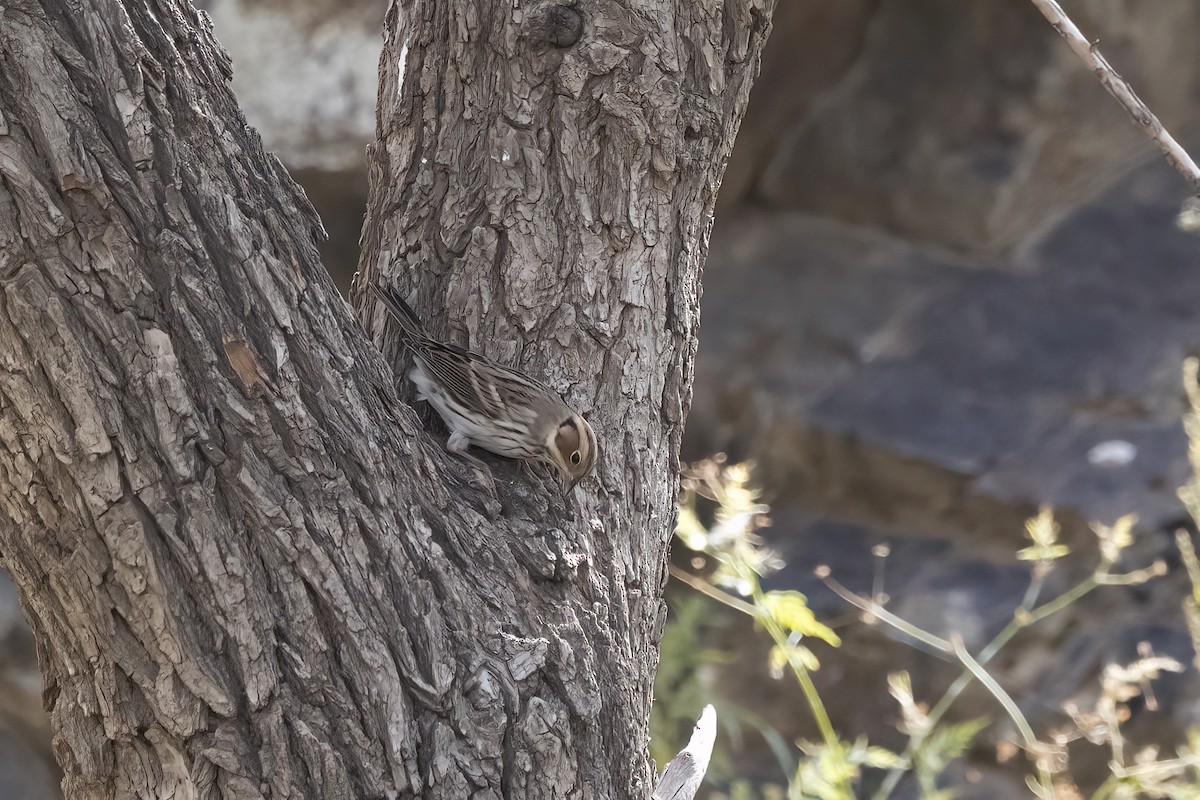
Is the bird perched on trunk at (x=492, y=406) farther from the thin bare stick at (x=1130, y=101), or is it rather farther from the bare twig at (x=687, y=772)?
the thin bare stick at (x=1130, y=101)

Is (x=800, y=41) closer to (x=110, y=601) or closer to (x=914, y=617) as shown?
(x=914, y=617)

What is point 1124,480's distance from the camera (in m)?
6.30

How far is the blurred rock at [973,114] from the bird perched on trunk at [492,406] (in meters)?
5.61

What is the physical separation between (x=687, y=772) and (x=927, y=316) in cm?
547

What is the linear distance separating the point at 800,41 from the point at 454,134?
18.8 feet

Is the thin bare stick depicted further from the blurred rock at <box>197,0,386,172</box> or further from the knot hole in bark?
the blurred rock at <box>197,0,386,172</box>

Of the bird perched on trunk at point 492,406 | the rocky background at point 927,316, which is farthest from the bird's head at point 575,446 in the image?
the rocky background at point 927,316

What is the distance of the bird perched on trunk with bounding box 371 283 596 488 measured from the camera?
226 cm

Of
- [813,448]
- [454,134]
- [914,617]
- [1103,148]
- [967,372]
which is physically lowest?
[914,617]

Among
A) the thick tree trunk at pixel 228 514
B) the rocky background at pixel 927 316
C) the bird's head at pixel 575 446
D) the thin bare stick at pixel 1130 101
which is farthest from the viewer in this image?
the rocky background at pixel 927 316

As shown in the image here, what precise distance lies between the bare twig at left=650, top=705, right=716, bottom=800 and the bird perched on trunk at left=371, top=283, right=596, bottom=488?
669 millimetres

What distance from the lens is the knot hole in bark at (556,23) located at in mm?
2303

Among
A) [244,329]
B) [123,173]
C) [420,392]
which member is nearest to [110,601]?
[244,329]

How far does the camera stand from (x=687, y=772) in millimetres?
2404
